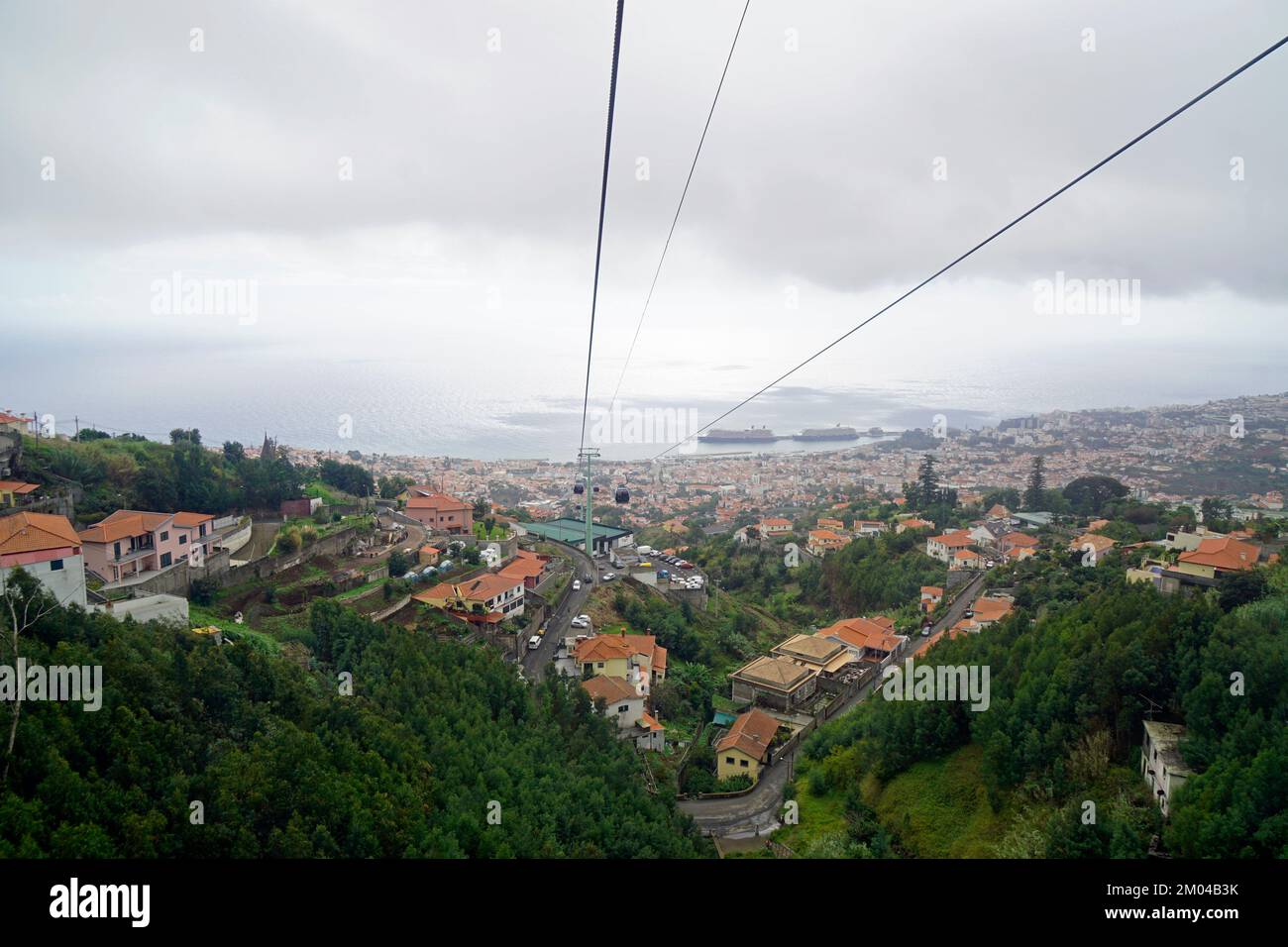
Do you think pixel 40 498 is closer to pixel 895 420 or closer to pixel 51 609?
pixel 51 609

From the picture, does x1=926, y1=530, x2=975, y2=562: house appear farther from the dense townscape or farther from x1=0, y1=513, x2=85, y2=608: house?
x1=0, y1=513, x2=85, y2=608: house

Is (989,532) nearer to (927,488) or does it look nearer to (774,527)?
(927,488)

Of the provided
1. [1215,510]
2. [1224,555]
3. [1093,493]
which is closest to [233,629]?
[1224,555]

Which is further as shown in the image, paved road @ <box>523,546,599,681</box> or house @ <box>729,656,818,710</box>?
house @ <box>729,656,818,710</box>

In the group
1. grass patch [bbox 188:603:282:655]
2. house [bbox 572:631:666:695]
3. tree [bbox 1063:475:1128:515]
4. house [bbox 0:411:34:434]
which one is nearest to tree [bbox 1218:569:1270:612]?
house [bbox 572:631:666:695]
